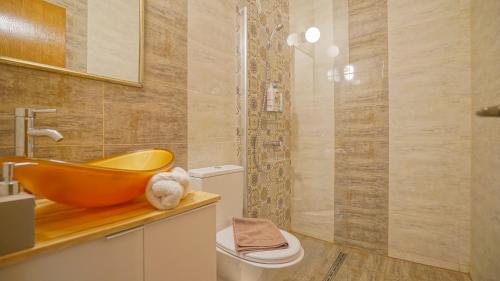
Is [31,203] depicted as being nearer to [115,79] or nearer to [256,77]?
[115,79]

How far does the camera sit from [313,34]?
223cm

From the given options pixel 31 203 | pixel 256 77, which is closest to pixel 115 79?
pixel 31 203

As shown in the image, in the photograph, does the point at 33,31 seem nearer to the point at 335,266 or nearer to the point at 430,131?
the point at 335,266

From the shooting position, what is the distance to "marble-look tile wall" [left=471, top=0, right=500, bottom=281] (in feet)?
4.15

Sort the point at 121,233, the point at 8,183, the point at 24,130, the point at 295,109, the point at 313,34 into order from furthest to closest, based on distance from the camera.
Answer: the point at 295,109 < the point at 313,34 < the point at 24,130 < the point at 121,233 < the point at 8,183

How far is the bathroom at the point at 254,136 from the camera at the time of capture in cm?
73

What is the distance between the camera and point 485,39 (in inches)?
55.7

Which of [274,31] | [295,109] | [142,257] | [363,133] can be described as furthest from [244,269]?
[274,31]

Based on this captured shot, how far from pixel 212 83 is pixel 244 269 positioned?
1.15 meters

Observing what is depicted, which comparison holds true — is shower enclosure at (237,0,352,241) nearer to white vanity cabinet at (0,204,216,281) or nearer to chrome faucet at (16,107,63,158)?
white vanity cabinet at (0,204,216,281)

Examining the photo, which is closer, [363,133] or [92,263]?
[92,263]

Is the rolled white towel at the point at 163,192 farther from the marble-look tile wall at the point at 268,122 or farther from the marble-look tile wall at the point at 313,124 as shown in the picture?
the marble-look tile wall at the point at 313,124

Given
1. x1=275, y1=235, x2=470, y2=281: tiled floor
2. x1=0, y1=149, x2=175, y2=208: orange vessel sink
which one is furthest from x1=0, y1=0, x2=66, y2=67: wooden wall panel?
x1=275, y1=235, x2=470, y2=281: tiled floor

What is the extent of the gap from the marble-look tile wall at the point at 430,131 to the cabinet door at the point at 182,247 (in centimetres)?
165
